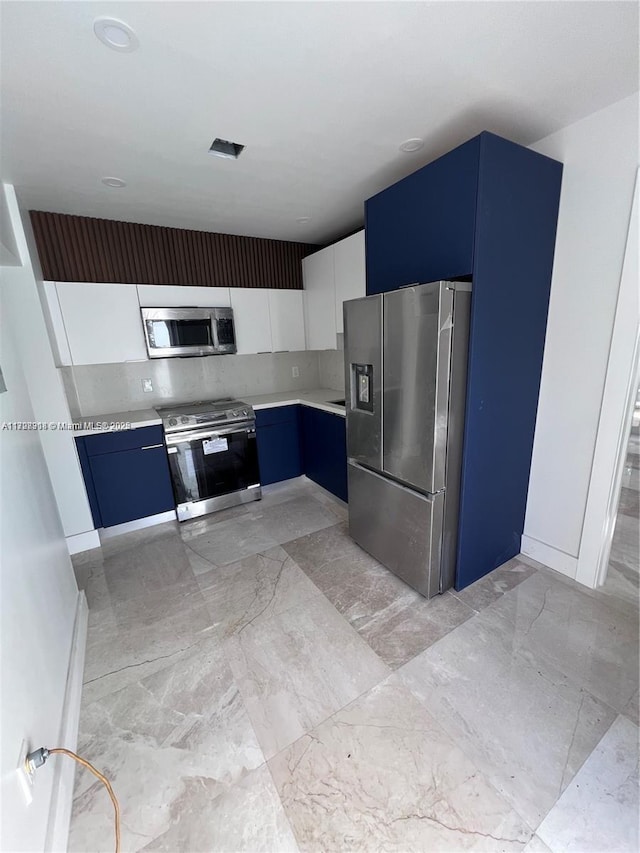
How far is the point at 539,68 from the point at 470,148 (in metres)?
0.30

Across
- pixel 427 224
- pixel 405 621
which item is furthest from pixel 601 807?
pixel 427 224

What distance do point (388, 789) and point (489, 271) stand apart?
6.88 feet

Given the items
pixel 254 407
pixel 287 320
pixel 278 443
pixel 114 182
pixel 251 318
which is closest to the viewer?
pixel 114 182

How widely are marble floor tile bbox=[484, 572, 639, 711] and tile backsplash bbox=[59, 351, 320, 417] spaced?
2.48m

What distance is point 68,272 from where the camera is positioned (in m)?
2.61

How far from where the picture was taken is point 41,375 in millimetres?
2299

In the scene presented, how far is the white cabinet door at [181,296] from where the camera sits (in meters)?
2.76

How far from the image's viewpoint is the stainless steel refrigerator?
1.64 m

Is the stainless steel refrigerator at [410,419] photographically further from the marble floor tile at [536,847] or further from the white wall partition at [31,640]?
the white wall partition at [31,640]

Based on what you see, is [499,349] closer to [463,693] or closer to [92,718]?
[463,693]

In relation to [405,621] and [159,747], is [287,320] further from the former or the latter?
[159,747]

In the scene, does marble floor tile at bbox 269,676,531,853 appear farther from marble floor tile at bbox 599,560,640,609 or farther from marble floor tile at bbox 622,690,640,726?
marble floor tile at bbox 599,560,640,609

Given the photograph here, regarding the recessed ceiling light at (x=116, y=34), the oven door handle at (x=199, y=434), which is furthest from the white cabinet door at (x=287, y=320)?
the recessed ceiling light at (x=116, y=34)

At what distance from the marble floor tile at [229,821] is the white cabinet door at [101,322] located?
263cm
